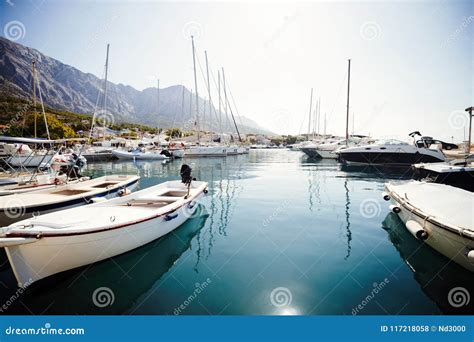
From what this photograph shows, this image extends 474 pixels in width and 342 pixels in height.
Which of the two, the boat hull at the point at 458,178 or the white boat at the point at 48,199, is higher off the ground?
the boat hull at the point at 458,178

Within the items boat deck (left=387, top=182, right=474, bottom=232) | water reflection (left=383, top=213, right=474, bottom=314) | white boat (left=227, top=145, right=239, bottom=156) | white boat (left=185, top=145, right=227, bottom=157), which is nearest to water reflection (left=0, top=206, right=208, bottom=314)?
water reflection (left=383, top=213, right=474, bottom=314)

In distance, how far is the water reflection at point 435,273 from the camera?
4.48 metres

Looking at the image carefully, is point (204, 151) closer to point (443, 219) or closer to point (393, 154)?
point (393, 154)

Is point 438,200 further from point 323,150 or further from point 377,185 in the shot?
point 323,150

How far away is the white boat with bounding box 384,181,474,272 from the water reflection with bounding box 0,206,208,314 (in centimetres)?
614

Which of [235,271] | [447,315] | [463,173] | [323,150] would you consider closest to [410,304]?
[447,315]

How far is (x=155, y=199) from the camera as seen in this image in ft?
27.9

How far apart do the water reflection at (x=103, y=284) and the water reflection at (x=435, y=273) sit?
5.44m

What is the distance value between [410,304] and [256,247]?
3559mm

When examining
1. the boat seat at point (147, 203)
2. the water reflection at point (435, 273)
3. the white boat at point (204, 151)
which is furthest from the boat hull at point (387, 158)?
the boat seat at point (147, 203)

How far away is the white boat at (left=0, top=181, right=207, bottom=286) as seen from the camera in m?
4.66

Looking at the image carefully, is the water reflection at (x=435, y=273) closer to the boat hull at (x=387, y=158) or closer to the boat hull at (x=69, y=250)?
the boat hull at (x=69, y=250)

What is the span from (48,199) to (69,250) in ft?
15.6

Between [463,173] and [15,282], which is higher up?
[463,173]
